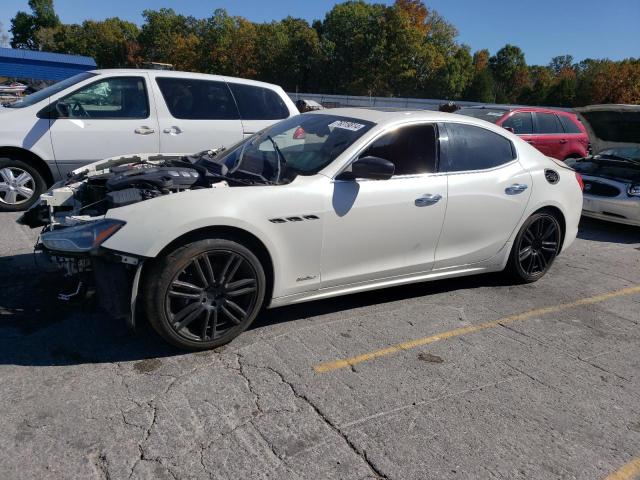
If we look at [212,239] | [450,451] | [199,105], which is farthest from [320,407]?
[199,105]

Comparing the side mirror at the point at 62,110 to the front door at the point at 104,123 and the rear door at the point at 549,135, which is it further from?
the rear door at the point at 549,135

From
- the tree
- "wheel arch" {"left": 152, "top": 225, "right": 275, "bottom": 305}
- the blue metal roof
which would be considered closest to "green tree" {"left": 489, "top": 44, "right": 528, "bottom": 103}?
the blue metal roof

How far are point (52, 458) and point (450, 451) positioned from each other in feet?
6.09

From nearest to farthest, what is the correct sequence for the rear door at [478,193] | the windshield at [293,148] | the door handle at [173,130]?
1. the windshield at [293,148]
2. the rear door at [478,193]
3. the door handle at [173,130]

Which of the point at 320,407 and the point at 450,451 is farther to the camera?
the point at 320,407

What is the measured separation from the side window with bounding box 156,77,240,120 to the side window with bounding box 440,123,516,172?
3.55 metres

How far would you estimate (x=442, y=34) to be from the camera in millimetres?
62375

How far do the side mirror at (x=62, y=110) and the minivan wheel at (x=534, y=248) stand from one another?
5165 mm

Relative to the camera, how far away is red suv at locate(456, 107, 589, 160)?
1065cm

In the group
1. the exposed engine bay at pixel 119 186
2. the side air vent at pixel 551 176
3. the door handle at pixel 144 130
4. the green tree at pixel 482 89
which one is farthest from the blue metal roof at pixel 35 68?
the green tree at pixel 482 89

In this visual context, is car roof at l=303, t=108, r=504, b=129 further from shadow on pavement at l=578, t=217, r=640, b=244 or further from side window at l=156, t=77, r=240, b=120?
shadow on pavement at l=578, t=217, r=640, b=244

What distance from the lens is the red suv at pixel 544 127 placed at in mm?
10648

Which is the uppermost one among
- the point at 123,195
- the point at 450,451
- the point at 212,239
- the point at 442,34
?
the point at 442,34

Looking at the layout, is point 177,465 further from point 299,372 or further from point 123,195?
point 123,195
